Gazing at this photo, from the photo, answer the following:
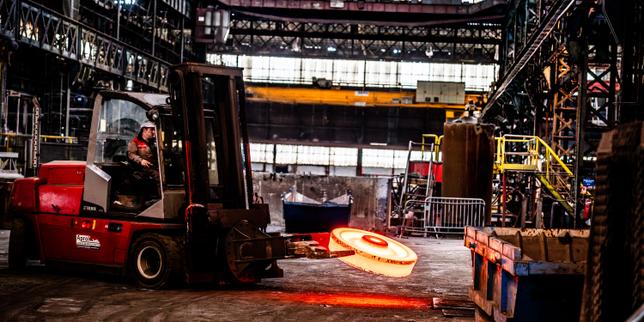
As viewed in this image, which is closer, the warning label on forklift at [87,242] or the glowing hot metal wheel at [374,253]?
the glowing hot metal wheel at [374,253]

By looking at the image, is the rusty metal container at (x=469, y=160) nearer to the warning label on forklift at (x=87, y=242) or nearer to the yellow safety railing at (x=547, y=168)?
the yellow safety railing at (x=547, y=168)

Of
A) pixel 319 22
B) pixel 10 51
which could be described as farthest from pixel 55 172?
pixel 319 22

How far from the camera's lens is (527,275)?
5945 millimetres

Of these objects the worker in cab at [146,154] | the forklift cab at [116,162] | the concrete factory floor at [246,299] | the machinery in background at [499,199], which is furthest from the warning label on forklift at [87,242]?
the machinery in background at [499,199]

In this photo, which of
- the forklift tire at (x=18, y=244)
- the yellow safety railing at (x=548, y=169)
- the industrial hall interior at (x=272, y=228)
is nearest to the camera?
the industrial hall interior at (x=272, y=228)

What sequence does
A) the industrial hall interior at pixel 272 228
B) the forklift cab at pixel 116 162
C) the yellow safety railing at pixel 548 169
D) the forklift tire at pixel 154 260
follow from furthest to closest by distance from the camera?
1. the yellow safety railing at pixel 548 169
2. the forklift cab at pixel 116 162
3. the forklift tire at pixel 154 260
4. the industrial hall interior at pixel 272 228

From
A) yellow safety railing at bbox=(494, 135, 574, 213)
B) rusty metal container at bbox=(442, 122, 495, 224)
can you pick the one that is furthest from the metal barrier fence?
yellow safety railing at bbox=(494, 135, 574, 213)

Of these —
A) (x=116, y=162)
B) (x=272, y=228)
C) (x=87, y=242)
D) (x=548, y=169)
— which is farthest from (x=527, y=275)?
(x=548, y=169)

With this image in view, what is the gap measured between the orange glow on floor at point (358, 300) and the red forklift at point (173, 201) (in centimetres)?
56

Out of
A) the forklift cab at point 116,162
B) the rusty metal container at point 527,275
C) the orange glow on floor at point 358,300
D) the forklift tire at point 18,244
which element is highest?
the forklift cab at point 116,162

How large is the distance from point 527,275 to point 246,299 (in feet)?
13.8

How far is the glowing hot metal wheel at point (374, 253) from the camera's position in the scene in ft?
29.9

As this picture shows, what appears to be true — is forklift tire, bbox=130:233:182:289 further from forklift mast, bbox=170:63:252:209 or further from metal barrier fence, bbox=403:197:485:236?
metal barrier fence, bbox=403:197:485:236

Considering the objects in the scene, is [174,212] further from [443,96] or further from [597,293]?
[443,96]
